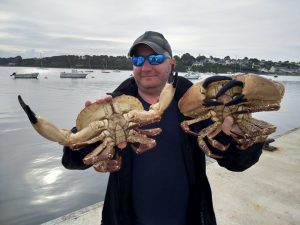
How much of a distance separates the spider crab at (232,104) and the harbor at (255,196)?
11.5 ft

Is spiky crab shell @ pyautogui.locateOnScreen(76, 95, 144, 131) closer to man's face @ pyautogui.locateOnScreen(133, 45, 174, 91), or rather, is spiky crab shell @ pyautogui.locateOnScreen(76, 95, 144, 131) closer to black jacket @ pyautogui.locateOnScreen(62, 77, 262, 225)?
black jacket @ pyautogui.locateOnScreen(62, 77, 262, 225)

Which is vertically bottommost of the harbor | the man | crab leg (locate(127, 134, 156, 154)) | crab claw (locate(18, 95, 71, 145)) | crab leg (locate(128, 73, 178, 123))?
the harbor

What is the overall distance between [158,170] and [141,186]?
299 millimetres

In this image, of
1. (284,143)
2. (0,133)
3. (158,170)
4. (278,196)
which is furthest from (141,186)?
(0,133)

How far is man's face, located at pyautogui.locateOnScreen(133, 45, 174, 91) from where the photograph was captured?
3816mm

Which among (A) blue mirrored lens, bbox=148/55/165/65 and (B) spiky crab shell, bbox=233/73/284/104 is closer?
(B) spiky crab shell, bbox=233/73/284/104

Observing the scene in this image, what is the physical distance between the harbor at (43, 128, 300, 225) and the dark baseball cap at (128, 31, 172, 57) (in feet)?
13.4

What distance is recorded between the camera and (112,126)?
3414 mm

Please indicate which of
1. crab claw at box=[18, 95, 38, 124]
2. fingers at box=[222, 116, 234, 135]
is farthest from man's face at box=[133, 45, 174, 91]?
crab claw at box=[18, 95, 38, 124]

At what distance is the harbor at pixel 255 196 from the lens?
6.33 m

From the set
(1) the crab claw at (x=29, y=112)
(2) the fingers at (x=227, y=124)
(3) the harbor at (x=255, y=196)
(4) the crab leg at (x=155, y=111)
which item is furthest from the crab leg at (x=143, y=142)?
(3) the harbor at (x=255, y=196)

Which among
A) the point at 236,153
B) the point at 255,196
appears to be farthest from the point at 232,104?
the point at 255,196

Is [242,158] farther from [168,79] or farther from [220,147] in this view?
[168,79]

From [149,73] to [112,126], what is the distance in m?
0.92
